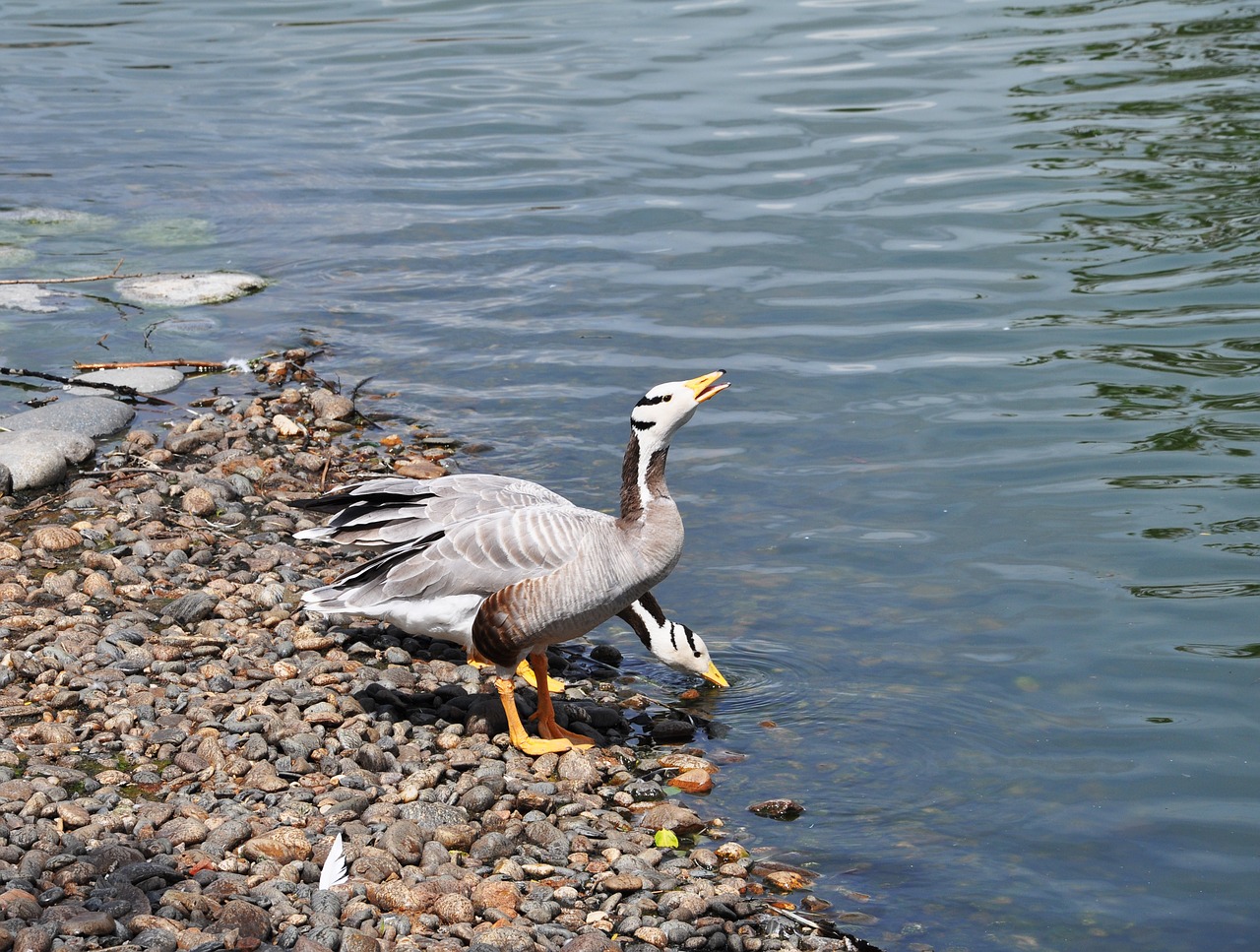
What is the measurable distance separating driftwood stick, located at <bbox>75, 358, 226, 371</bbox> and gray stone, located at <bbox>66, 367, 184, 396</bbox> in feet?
0.11

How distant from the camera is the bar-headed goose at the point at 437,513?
7.36 metres

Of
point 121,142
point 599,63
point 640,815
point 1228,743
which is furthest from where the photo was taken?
point 599,63

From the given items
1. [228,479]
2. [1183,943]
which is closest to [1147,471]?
[1183,943]

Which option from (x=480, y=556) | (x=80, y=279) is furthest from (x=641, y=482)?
(x=80, y=279)

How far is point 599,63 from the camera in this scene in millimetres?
22016

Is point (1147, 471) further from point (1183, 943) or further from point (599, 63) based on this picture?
point (599, 63)

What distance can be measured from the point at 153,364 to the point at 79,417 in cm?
142

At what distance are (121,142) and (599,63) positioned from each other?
756 cm

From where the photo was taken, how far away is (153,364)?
1158cm

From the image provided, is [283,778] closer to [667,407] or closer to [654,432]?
[654,432]

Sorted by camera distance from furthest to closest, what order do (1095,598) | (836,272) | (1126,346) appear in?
1. (836,272)
2. (1126,346)
3. (1095,598)

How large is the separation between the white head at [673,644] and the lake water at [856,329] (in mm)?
177

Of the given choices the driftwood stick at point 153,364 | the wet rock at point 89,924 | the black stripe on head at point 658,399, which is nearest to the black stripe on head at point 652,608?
the black stripe on head at point 658,399

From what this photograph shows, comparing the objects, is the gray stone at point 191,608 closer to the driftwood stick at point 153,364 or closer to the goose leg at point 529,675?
the goose leg at point 529,675
